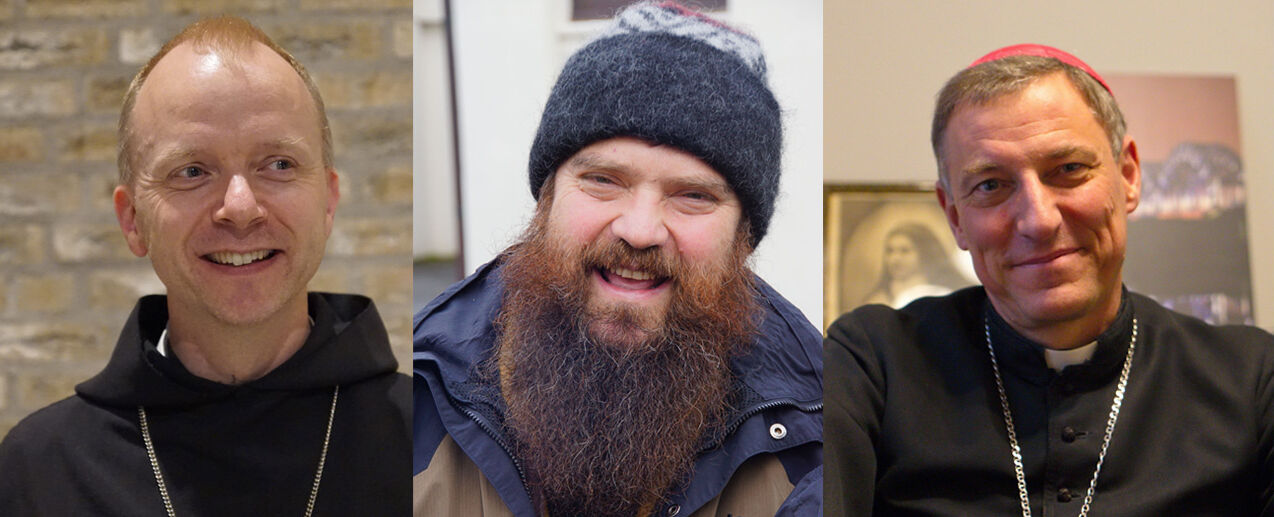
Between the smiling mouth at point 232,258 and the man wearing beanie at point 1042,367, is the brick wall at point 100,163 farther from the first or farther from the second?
the man wearing beanie at point 1042,367

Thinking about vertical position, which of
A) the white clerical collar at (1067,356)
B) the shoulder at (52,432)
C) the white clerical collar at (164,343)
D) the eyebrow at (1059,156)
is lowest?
the shoulder at (52,432)

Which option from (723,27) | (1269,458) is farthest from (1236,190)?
(723,27)

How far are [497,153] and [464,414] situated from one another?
1.35 ft

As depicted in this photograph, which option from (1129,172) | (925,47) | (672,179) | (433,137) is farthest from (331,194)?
(1129,172)

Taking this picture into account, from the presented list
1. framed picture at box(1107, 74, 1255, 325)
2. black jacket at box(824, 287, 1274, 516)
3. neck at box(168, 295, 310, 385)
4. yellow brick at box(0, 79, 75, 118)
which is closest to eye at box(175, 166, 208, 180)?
neck at box(168, 295, 310, 385)

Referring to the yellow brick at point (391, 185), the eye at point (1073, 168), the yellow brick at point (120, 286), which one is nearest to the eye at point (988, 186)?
the eye at point (1073, 168)

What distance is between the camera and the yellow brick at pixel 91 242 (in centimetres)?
204

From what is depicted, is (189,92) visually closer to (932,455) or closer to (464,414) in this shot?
(464,414)

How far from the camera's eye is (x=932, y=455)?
6.13 ft

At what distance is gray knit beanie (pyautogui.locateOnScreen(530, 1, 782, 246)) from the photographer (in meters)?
1.52

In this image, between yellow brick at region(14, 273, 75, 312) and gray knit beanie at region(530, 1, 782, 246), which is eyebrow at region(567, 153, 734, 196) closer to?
gray knit beanie at region(530, 1, 782, 246)

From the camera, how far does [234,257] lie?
172 centimetres

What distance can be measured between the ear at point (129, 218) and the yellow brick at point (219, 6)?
0.43 m

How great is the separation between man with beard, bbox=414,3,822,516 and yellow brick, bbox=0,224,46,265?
93 centimetres
